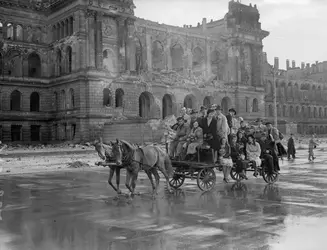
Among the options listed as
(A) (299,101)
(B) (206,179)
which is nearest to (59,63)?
(B) (206,179)

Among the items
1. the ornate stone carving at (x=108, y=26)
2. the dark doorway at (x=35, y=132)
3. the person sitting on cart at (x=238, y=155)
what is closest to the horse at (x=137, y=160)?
the person sitting on cart at (x=238, y=155)

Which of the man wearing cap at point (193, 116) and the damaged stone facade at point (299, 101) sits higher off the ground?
the damaged stone facade at point (299, 101)

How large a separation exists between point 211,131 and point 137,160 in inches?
113

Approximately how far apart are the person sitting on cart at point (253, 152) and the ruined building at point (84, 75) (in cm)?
2682

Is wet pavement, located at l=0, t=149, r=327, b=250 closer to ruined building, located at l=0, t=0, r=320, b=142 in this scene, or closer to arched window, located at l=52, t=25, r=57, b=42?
ruined building, located at l=0, t=0, r=320, b=142

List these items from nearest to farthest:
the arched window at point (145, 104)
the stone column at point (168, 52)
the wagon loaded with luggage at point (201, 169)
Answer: the wagon loaded with luggage at point (201, 169) → the arched window at point (145, 104) → the stone column at point (168, 52)

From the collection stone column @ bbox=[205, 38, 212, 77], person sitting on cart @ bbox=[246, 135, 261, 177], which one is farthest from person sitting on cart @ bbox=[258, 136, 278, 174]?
stone column @ bbox=[205, 38, 212, 77]

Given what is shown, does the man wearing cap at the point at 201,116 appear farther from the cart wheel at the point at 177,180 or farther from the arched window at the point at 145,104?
the arched window at the point at 145,104

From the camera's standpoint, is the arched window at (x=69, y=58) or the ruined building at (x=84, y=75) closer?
the ruined building at (x=84, y=75)

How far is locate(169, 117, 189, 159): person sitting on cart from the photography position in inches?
534

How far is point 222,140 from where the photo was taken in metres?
13.3

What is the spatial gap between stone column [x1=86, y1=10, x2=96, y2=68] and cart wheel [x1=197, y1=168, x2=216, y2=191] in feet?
114

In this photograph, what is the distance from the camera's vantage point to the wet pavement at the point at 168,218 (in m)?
7.01

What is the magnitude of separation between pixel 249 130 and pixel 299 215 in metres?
6.42
